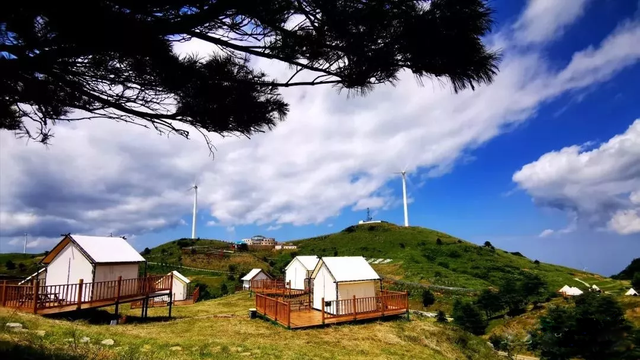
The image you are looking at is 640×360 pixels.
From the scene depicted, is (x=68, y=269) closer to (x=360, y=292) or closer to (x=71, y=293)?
(x=71, y=293)

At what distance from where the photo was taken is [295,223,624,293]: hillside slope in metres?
51.6

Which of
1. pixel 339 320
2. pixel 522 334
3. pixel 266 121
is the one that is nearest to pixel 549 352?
pixel 266 121

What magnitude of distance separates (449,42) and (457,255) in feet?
221

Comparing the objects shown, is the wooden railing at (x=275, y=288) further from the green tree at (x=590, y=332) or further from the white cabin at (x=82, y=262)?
the green tree at (x=590, y=332)

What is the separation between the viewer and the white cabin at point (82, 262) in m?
18.0

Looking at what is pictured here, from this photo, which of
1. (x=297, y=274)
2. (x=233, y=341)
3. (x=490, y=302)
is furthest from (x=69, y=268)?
(x=490, y=302)

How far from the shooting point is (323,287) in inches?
836

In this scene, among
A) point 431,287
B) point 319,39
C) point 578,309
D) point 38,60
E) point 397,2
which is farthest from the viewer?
point 431,287

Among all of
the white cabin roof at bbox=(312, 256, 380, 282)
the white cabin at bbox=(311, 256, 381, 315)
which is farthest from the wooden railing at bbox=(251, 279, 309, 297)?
the white cabin roof at bbox=(312, 256, 380, 282)

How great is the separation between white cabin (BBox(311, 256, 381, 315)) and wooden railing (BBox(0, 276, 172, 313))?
925 centimetres

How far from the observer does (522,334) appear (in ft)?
84.6

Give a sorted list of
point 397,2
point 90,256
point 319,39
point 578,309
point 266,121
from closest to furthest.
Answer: point 397,2, point 319,39, point 266,121, point 578,309, point 90,256

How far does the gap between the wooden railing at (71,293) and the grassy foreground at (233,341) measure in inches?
71.2

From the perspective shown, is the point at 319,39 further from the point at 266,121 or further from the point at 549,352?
the point at 549,352
